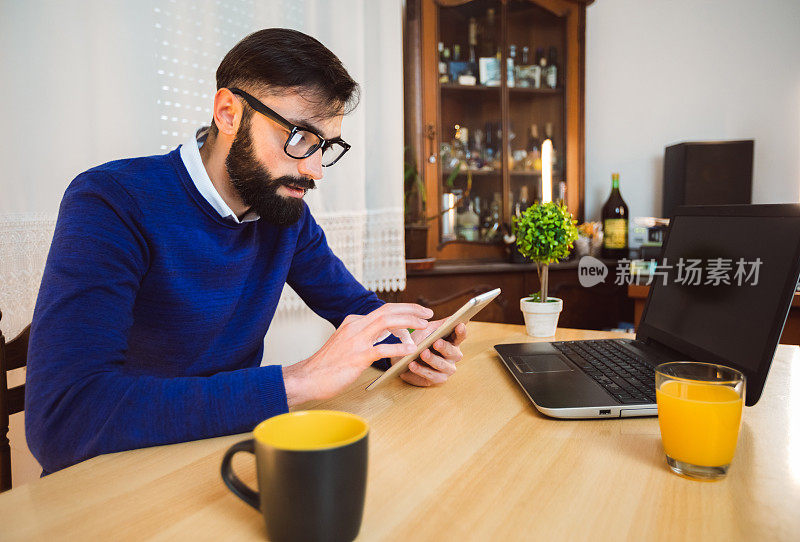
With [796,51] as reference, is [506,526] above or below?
below

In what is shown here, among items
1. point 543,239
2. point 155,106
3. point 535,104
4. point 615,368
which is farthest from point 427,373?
point 535,104

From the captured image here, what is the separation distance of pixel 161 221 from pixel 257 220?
0.68ft

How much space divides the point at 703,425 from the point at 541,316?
67cm

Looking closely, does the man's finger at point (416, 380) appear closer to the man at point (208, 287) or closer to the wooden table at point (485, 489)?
the man at point (208, 287)

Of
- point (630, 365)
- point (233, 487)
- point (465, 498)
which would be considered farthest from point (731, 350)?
point (233, 487)

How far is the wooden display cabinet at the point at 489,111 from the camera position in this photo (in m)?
2.32

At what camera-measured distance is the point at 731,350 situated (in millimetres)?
738

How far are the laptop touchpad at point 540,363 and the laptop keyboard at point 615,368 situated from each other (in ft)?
0.09

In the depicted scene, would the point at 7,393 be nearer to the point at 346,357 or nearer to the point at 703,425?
the point at 346,357

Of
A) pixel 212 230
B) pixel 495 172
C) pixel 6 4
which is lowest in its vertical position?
pixel 212 230

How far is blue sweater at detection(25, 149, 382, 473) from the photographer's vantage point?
2.14 ft

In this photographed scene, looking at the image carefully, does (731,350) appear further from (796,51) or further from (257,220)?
(796,51)

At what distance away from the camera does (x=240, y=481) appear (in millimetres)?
442

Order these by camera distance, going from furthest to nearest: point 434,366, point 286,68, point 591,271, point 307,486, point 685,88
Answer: point 685,88 → point 591,271 → point 286,68 → point 434,366 → point 307,486
